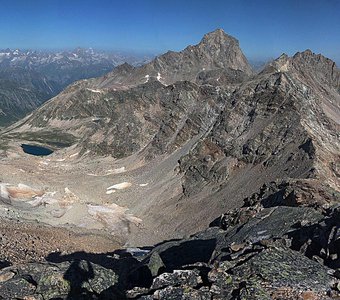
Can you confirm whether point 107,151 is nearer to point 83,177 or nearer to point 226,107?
point 83,177

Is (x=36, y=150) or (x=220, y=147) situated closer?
(x=220, y=147)

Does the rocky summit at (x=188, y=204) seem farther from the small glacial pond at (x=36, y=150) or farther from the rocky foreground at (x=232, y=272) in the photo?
the small glacial pond at (x=36, y=150)

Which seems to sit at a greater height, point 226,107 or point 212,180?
point 226,107

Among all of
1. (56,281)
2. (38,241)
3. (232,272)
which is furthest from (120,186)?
(232,272)

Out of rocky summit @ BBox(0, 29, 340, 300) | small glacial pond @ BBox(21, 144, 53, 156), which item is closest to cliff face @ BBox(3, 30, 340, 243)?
rocky summit @ BBox(0, 29, 340, 300)

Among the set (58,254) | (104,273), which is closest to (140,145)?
(58,254)

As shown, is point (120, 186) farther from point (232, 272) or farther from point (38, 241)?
point (232, 272)

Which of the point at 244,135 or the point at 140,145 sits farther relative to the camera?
the point at 140,145

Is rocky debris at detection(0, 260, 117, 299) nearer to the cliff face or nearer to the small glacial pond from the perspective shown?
the cliff face
